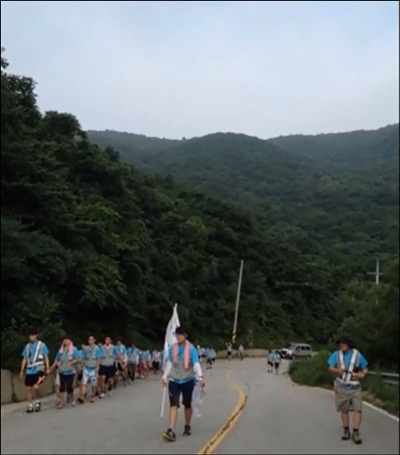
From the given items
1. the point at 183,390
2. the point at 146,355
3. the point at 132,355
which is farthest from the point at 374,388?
the point at 146,355

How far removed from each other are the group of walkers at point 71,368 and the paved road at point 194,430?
20.6 inches

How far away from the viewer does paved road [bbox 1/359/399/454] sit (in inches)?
393

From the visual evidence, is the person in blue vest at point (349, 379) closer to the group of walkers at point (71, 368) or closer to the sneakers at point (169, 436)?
the sneakers at point (169, 436)

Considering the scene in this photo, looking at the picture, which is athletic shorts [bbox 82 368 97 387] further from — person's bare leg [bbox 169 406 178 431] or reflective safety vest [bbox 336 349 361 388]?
reflective safety vest [bbox 336 349 361 388]

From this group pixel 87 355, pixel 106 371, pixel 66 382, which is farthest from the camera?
pixel 106 371

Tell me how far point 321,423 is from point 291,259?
6134 centimetres

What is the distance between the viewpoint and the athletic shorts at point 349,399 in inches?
437

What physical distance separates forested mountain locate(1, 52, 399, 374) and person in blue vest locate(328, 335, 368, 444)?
5.96 m

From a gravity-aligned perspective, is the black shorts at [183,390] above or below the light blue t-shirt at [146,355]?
above

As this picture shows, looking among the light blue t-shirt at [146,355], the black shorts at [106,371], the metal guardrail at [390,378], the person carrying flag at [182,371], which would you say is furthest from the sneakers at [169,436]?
the light blue t-shirt at [146,355]

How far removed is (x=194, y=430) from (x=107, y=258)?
19206 millimetres

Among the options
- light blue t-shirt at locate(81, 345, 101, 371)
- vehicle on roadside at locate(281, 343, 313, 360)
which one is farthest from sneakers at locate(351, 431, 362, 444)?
vehicle on roadside at locate(281, 343, 313, 360)

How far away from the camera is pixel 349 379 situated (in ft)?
36.6

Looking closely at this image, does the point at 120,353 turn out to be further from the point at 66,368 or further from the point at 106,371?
Answer: the point at 66,368
